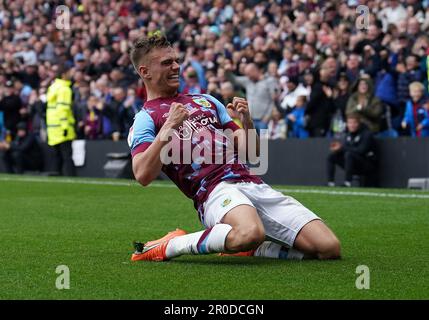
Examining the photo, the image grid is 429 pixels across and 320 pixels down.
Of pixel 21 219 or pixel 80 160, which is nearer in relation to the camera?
pixel 21 219

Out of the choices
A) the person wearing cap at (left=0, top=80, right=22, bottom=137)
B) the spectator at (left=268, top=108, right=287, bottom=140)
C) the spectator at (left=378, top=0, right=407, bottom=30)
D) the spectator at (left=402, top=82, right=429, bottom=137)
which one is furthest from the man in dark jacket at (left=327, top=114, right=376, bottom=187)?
the person wearing cap at (left=0, top=80, right=22, bottom=137)

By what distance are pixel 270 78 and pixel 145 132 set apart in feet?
39.1

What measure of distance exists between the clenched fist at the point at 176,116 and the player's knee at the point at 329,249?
1.44m

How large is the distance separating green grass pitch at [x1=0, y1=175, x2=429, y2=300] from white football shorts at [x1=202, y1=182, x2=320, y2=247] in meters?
0.24

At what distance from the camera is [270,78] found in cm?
1950

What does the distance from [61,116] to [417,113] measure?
7738 millimetres

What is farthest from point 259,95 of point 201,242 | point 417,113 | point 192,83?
point 201,242

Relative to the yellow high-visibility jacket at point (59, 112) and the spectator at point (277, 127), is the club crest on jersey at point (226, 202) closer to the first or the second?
the spectator at point (277, 127)

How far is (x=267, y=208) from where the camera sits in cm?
797

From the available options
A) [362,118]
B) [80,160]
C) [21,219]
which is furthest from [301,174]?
[21,219]

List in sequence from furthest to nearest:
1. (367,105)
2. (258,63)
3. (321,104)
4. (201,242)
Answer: (258,63), (321,104), (367,105), (201,242)

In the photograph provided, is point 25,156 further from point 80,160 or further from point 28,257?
point 28,257

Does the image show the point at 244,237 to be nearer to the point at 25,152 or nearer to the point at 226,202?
the point at 226,202

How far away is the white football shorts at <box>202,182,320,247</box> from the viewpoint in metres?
7.77
